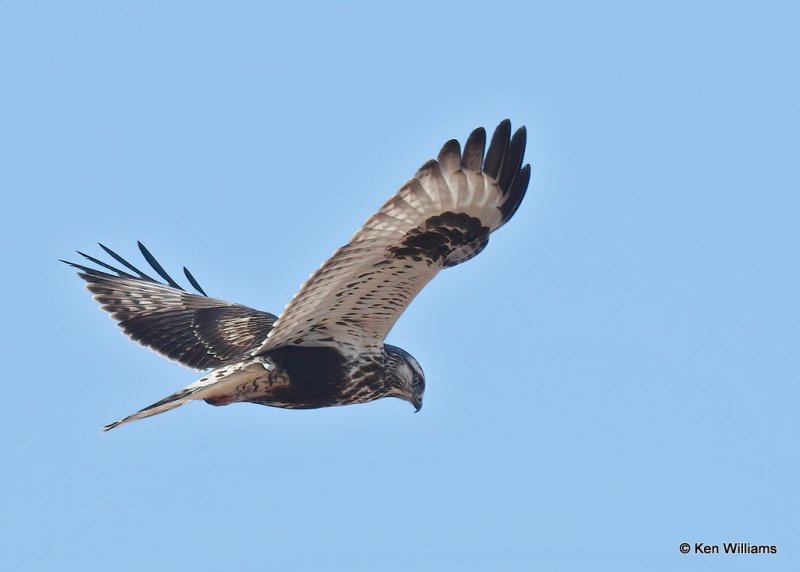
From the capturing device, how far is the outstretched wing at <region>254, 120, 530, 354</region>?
296 inches

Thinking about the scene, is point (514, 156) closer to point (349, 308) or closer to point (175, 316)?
point (349, 308)

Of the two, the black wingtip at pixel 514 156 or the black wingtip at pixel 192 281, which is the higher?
the black wingtip at pixel 192 281

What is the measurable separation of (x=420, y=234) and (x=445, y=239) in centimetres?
18

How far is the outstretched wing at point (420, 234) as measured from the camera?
24.6 feet

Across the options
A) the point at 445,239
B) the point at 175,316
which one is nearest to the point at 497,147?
the point at 445,239

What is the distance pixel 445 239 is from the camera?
7855 mm

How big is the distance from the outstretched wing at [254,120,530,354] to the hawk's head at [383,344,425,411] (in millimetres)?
621

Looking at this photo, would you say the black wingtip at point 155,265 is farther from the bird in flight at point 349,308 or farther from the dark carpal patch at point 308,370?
the dark carpal patch at point 308,370

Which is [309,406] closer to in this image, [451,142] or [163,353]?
[163,353]

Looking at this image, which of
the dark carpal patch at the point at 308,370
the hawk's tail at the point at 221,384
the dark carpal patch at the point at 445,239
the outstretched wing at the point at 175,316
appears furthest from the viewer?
the outstretched wing at the point at 175,316

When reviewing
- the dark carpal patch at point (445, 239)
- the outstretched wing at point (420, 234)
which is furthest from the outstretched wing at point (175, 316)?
the dark carpal patch at point (445, 239)

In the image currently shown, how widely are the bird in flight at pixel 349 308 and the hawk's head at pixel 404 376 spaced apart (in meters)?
0.01

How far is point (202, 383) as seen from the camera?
848 cm

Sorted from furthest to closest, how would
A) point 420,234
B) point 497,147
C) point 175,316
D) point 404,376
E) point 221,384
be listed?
point 175,316, point 404,376, point 221,384, point 420,234, point 497,147
